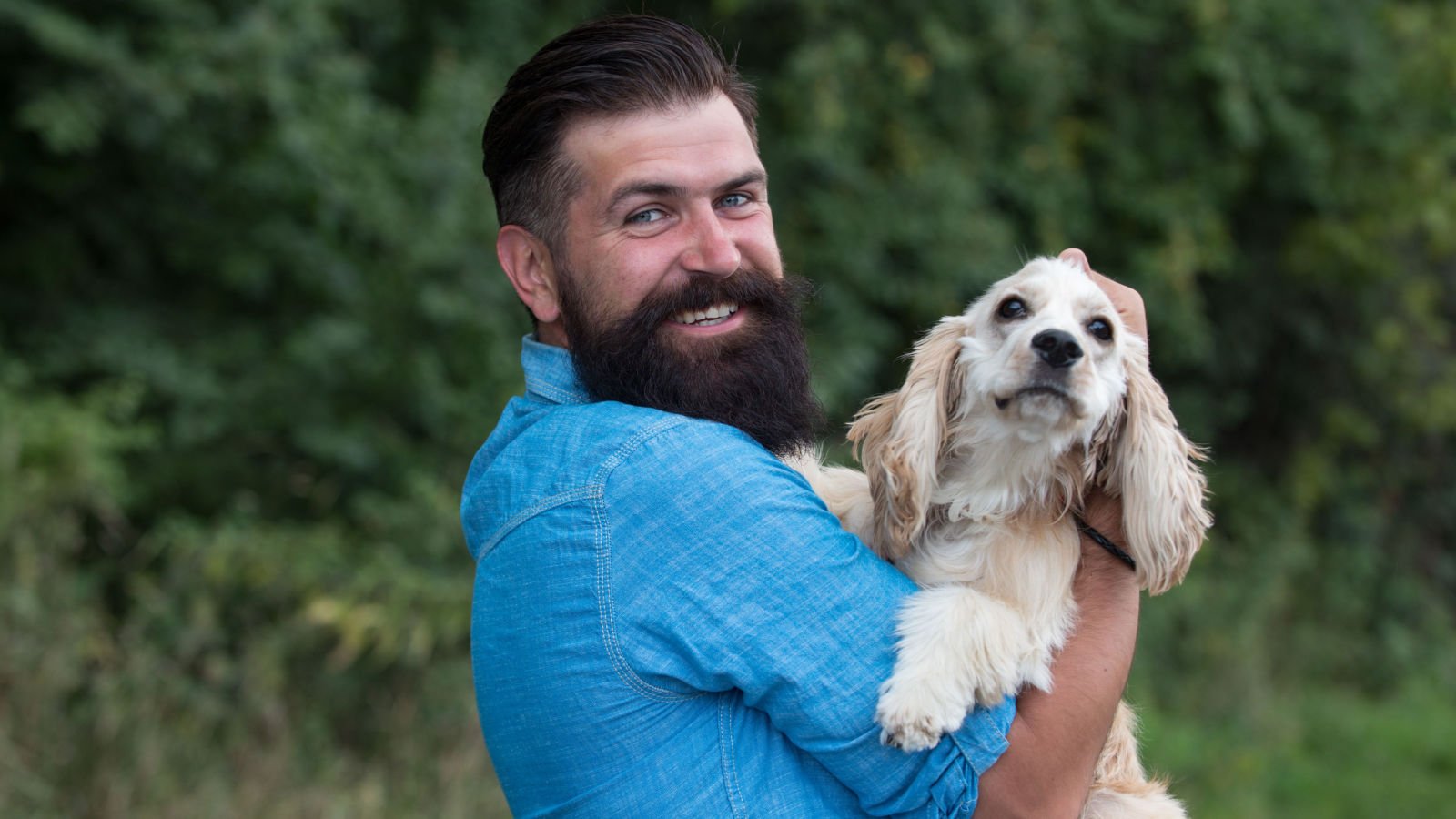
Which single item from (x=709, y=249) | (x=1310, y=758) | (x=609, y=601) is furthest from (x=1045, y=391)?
(x=1310, y=758)

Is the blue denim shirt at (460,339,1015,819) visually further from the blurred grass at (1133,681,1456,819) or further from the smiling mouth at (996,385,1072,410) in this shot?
the blurred grass at (1133,681,1456,819)

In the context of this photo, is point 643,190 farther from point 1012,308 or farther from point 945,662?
point 945,662

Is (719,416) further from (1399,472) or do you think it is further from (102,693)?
(1399,472)

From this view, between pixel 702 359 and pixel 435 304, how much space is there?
4.09m

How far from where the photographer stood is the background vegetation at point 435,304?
5.26m

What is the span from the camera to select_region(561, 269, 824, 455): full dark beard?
8.44 ft

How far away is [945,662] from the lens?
7.21 feet

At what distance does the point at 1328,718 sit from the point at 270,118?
24.9 ft

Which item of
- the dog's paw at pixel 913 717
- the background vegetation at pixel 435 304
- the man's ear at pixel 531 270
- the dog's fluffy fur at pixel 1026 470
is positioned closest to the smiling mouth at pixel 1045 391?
the dog's fluffy fur at pixel 1026 470

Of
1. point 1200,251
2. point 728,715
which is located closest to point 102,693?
point 728,715

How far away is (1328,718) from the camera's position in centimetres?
922

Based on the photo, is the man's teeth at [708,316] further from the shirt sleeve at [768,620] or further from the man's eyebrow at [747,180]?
the shirt sleeve at [768,620]

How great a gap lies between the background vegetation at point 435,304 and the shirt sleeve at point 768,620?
254cm

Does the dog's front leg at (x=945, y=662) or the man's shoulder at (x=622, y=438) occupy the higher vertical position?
the man's shoulder at (x=622, y=438)
